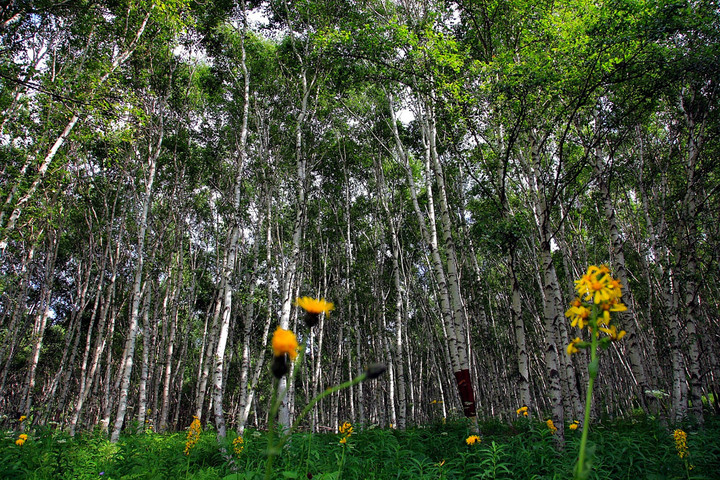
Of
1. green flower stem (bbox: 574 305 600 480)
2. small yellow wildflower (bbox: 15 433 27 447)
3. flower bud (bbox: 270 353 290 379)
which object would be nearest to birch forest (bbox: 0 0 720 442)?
flower bud (bbox: 270 353 290 379)

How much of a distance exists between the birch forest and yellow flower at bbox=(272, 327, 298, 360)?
2.2 inches

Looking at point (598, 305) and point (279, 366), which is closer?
A: point (279, 366)

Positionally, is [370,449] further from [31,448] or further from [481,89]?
[481,89]

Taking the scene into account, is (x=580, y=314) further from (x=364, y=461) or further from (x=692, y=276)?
(x=692, y=276)

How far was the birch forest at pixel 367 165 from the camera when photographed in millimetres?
5648

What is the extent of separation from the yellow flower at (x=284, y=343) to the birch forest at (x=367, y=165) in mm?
57

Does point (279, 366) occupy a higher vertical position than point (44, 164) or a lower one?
lower

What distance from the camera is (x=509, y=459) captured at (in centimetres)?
432

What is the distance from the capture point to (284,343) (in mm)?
743

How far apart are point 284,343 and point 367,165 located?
13.9 m

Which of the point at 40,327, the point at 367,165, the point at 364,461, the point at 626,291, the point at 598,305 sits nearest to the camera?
the point at 598,305

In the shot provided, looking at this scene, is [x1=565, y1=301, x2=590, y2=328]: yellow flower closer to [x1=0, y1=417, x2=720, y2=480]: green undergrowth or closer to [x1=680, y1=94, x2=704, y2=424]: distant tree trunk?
[x1=0, y1=417, x2=720, y2=480]: green undergrowth

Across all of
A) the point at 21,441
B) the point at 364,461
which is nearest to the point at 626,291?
the point at 364,461

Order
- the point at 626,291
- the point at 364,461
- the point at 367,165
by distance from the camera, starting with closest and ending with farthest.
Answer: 1. the point at 364,461
2. the point at 626,291
3. the point at 367,165
